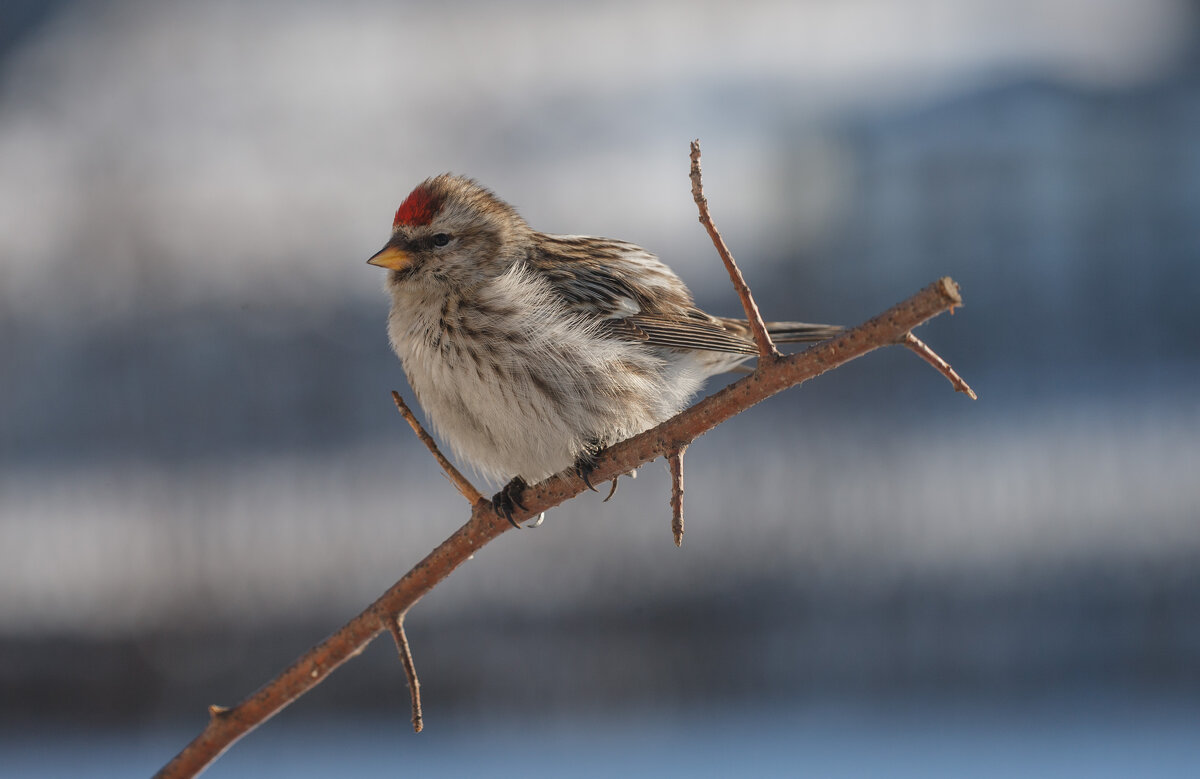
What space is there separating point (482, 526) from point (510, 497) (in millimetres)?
515

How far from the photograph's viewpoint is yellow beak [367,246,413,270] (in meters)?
2.16

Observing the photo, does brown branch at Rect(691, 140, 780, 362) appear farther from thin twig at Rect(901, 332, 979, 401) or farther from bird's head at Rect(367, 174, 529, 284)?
bird's head at Rect(367, 174, 529, 284)

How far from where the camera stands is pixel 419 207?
88.5 inches

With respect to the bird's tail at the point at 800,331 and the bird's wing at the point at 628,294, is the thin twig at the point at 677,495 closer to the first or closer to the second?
the bird's wing at the point at 628,294

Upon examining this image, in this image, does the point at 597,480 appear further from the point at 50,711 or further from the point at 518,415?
the point at 50,711

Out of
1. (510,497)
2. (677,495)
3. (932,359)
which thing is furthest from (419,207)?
(932,359)

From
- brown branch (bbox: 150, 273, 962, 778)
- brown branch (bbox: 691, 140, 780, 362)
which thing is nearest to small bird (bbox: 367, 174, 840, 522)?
brown branch (bbox: 150, 273, 962, 778)

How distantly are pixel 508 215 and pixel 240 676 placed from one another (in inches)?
145

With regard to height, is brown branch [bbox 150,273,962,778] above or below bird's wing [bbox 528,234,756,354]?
below

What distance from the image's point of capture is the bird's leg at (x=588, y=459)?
193cm

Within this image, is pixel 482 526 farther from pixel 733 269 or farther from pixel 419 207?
pixel 419 207

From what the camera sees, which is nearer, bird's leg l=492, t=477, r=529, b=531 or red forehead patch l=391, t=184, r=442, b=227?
bird's leg l=492, t=477, r=529, b=531

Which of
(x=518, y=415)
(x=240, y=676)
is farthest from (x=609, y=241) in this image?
(x=240, y=676)

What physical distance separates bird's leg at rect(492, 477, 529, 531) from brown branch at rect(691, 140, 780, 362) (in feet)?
2.59
